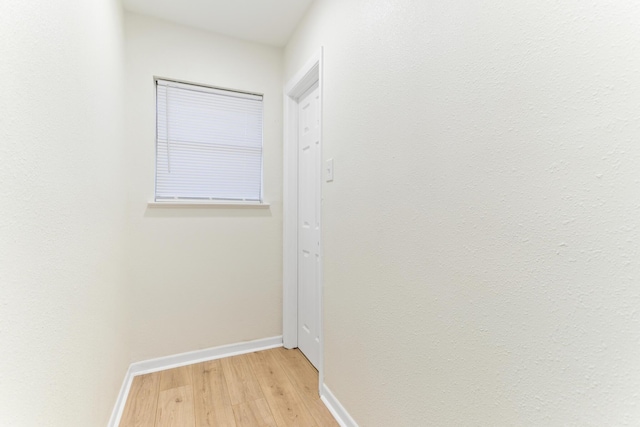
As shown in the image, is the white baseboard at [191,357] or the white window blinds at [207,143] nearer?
the white baseboard at [191,357]

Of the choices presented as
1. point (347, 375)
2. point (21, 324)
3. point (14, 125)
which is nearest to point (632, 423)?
point (347, 375)

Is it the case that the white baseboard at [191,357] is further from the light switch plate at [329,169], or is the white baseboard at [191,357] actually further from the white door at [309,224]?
the light switch plate at [329,169]

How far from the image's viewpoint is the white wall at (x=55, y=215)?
0.66 metres

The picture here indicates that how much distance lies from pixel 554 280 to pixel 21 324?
124 centimetres

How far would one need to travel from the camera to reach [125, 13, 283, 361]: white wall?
208cm

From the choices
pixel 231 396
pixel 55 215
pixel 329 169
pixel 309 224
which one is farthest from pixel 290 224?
pixel 55 215

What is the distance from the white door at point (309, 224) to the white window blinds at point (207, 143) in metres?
0.38

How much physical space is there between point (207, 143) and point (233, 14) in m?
0.91

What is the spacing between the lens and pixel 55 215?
890 millimetres

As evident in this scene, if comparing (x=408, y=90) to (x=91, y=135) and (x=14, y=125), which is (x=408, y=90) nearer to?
(x=14, y=125)

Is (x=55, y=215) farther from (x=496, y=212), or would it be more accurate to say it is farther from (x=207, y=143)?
(x=207, y=143)

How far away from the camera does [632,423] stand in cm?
56

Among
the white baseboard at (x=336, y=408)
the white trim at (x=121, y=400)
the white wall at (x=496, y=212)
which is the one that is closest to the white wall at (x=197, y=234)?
the white trim at (x=121, y=400)

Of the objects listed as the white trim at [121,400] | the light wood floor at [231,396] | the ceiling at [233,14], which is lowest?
the light wood floor at [231,396]
